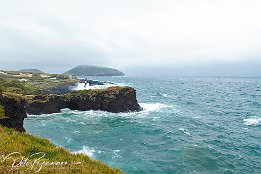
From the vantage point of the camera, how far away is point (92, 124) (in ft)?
204

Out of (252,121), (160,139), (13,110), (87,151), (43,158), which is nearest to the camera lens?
(43,158)

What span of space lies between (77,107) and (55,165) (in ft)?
231

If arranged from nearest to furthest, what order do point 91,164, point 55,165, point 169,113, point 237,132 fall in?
point 55,165 < point 91,164 < point 237,132 < point 169,113

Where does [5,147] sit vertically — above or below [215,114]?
above

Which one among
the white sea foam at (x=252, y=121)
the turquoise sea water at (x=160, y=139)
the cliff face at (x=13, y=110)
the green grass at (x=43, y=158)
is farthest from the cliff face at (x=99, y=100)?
the green grass at (x=43, y=158)

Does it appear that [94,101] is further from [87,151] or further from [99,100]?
[87,151]

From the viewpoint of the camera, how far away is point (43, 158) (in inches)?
617

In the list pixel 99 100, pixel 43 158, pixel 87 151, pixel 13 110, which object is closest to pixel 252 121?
pixel 99 100

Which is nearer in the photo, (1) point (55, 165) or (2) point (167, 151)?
(1) point (55, 165)

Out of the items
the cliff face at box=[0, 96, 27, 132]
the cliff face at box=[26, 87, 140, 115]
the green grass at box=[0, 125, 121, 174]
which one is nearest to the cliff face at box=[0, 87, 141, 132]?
the cliff face at box=[26, 87, 140, 115]

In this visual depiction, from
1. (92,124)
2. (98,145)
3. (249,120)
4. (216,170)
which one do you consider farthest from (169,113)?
(216,170)

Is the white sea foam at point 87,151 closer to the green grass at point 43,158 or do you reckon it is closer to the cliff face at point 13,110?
the cliff face at point 13,110

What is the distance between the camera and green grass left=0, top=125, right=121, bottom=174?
40.6 feet

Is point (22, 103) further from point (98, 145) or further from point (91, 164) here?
point (91, 164)
